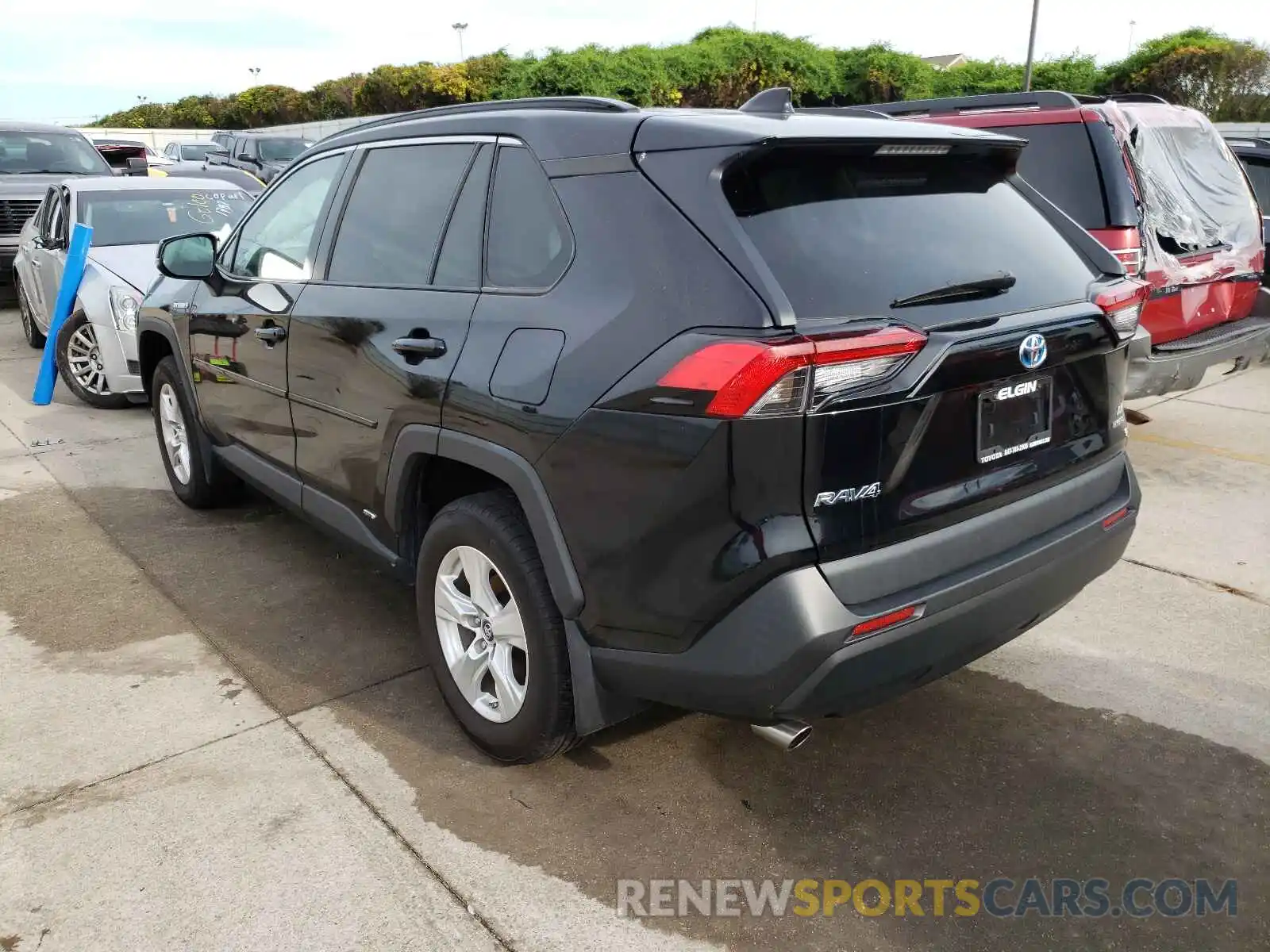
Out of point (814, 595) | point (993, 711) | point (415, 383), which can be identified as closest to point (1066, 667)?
point (993, 711)

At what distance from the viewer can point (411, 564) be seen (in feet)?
11.0

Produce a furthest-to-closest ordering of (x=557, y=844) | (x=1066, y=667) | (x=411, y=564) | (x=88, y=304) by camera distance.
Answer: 1. (x=88, y=304)
2. (x=1066, y=667)
3. (x=411, y=564)
4. (x=557, y=844)

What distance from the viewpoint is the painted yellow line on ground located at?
6070 mm

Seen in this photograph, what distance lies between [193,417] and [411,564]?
2.16m

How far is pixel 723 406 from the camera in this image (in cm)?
219

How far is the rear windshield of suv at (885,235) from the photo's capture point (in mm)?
2348

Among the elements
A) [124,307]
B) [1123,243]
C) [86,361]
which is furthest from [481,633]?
[86,361]

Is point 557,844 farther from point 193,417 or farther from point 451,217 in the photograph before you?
point 193,417

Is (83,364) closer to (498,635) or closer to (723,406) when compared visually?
(498,635)

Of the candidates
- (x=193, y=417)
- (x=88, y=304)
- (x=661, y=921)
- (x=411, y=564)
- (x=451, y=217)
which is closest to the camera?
(x=661, y=921)

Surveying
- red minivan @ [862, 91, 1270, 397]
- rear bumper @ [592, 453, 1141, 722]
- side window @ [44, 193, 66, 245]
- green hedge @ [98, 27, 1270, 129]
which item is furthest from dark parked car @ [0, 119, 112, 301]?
green hedge @ [98, 27, 1270, 129]

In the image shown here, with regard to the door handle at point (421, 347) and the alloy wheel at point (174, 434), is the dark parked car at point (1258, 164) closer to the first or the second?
the door handle at point (421, 347)

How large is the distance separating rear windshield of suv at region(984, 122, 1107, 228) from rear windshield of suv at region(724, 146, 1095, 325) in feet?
8.78

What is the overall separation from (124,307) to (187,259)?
322 centimetres
